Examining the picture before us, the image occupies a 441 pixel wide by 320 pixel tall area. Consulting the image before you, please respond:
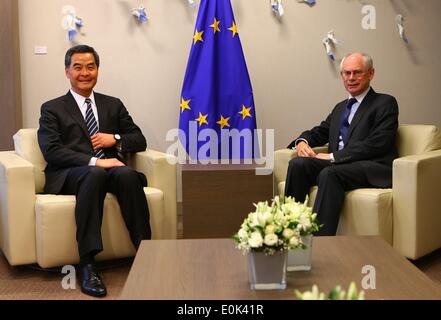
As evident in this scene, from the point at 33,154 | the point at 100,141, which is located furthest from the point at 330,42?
the point at 33,154

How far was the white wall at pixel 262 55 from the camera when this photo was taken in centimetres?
462

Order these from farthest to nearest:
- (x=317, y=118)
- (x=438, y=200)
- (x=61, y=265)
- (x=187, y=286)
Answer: (x=317, y=118), (x=438, y=200), (x=61, y=265), (x=187, y=286)

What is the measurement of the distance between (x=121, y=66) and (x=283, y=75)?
1265 mm

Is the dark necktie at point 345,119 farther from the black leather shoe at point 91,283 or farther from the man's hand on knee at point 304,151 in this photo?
the black leather shoe at point 91,283

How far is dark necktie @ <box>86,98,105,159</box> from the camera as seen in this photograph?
12.2 ft

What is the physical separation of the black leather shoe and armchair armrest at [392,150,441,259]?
1.64 metres

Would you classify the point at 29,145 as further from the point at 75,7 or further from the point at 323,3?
the point at 323,3

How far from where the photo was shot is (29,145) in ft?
12.1

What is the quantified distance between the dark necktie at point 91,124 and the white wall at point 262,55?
93cm

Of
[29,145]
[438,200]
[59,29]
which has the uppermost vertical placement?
[59,29]

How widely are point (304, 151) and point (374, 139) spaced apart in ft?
1.54

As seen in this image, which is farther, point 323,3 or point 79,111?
point 323,3
